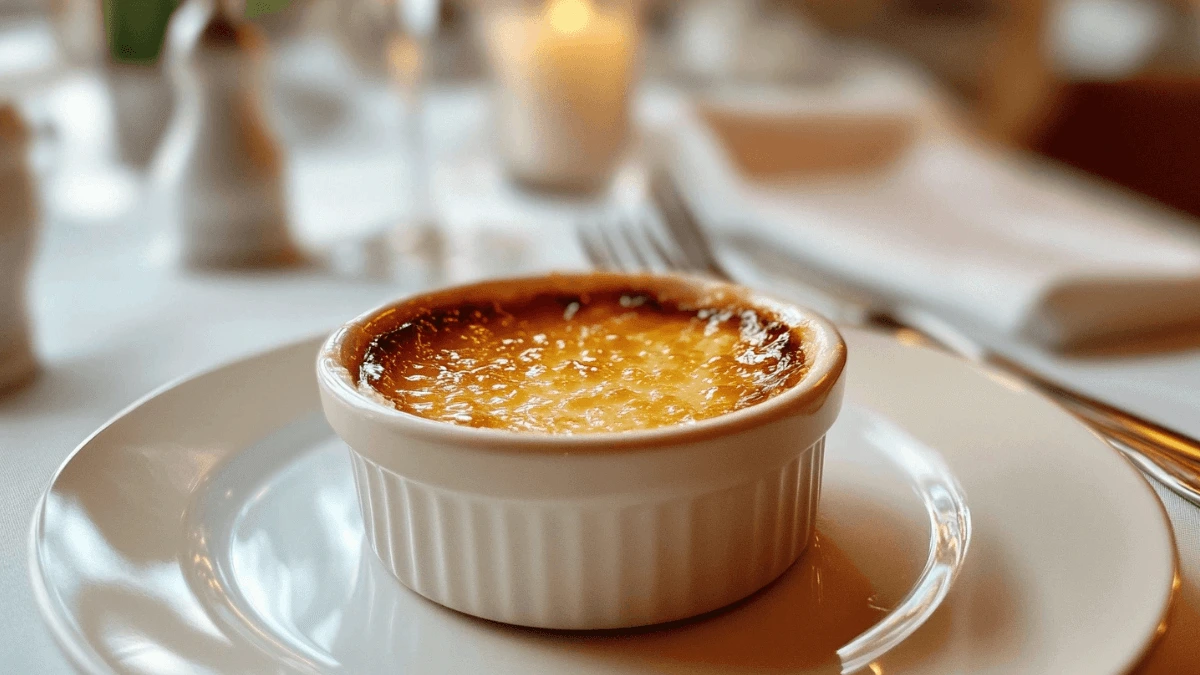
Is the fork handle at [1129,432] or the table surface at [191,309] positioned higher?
the fork handle at [1129,432]

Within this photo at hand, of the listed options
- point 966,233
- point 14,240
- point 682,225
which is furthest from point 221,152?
point 966,233

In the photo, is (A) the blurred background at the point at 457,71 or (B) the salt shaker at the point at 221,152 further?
(A) the blurred background at the point at 457,71

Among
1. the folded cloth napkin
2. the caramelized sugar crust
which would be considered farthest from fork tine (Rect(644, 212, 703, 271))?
the caramelized sugar crust

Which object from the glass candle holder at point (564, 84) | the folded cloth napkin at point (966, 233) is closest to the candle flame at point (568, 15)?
the glass candle holder at point (564, 84)

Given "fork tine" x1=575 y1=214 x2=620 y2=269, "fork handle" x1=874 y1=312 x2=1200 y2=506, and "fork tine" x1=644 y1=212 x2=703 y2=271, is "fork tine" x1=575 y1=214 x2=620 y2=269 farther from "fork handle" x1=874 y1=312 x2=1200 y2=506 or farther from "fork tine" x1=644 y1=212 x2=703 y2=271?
"fork handle" x1=874 y1=312 x2=1200 y2=506

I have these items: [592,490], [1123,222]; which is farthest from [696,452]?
[1123,222]

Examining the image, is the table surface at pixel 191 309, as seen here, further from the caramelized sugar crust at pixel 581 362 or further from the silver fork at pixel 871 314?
the caramelized sugar crust at pixel 581 362

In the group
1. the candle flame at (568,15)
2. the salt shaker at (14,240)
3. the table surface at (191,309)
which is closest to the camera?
the table surface at (191,309)
